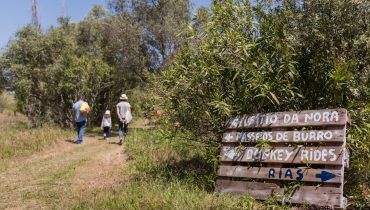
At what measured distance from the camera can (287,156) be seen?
6426 mm

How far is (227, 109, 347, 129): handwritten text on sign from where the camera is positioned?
6.12 meters

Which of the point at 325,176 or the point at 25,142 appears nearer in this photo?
the point at 325,176

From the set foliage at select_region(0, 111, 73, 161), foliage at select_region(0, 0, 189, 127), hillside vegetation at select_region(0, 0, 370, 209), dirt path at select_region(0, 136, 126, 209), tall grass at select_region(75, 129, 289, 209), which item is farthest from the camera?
foliage at select_region(0, 0, 189, 127)

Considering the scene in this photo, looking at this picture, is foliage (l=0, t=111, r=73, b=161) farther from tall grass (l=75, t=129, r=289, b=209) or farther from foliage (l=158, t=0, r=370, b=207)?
foliage (l=158, t=0, r=370, b=207)

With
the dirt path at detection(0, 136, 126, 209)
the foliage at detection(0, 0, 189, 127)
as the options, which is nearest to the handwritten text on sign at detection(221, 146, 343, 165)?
the dirt path at detection(0, 136, 126, 209)

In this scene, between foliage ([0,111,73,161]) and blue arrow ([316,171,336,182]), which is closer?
blue arrow ([316,171,336,182])

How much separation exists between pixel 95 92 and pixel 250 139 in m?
16.5

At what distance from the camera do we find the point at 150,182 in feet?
25.0

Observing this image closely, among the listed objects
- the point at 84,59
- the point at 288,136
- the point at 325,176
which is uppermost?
the point at 84,59

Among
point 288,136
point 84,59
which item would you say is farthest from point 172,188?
point 84,59

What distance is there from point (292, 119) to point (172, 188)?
225 cm

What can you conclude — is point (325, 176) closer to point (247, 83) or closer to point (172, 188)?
point (247, 83)

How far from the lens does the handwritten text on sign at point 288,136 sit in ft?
19.9

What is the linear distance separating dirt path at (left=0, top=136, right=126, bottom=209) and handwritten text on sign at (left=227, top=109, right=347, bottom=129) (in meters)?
2.80
